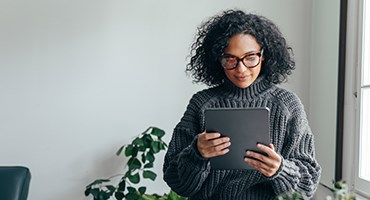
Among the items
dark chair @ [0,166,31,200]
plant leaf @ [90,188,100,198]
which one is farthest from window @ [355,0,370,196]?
dark chair @ [0,166,31,200]

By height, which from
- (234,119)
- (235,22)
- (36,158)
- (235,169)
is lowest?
(36,158)

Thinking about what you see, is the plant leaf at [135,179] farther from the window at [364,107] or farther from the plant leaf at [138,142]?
the window at [364,107]

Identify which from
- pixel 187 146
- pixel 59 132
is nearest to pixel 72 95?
pixel 59 132

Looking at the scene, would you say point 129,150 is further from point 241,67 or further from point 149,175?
point 241,67

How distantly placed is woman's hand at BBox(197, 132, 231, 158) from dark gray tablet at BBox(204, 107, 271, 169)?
0.05ft

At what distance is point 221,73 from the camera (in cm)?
123

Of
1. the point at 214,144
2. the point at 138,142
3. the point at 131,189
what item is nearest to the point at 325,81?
the point at 138,142

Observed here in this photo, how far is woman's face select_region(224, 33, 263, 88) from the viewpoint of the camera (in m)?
1.13

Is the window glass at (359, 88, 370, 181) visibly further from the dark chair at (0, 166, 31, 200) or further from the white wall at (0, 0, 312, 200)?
the dark chair at (0, 166, 31, 200)

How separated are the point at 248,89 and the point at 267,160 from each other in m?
0.21

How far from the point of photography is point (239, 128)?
1.08 meters

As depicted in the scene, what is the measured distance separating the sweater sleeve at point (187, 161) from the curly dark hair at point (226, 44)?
91 millimetres

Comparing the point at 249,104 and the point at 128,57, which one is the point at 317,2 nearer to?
the point at 128,57

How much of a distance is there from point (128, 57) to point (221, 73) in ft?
4.44
